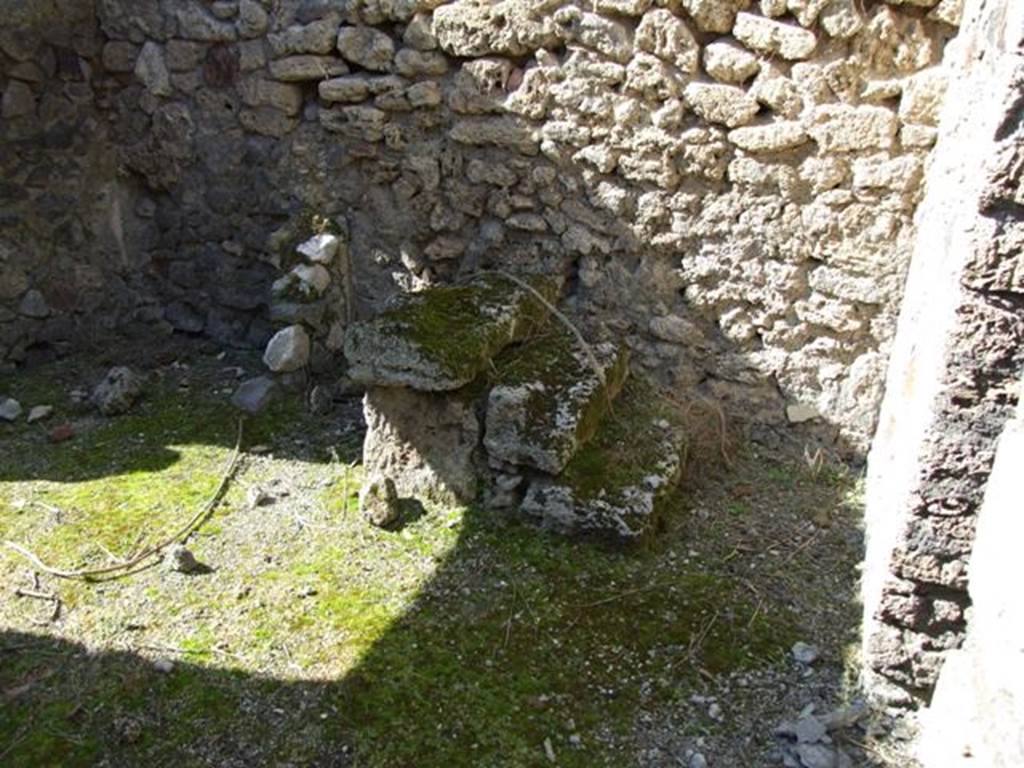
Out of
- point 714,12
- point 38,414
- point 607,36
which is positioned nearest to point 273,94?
point 607,36

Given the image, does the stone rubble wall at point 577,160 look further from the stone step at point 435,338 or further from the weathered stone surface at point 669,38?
the stone step at point 435,338

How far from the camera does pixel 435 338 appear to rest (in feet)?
11.1

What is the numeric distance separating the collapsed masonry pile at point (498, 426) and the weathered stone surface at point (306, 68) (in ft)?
4.12

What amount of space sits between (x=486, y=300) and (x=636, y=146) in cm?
84

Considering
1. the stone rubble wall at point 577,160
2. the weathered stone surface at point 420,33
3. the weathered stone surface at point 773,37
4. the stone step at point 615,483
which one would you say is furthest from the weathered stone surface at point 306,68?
the stone step at point 615,483

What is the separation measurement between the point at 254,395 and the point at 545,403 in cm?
152

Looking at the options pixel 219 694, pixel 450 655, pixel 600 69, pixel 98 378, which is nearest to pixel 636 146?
pixel 600 69

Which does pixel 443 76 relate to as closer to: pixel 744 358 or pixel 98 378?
pixel 744 358

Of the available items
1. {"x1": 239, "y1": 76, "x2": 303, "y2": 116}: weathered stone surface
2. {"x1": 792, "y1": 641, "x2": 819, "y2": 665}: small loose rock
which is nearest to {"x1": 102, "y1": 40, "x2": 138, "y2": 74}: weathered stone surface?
{"x1": 239, "y1": 76, "x2": 303, "y2": 116}: weathered stone surface

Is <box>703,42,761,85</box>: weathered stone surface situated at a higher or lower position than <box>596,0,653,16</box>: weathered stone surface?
lower

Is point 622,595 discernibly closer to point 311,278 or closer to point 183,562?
point 183,562

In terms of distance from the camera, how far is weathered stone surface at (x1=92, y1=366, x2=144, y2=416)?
4.18 m

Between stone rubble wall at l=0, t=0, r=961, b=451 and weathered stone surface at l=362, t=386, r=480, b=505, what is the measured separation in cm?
94

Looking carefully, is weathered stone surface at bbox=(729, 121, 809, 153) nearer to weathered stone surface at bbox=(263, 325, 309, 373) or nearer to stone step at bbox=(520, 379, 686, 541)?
stone step at bbox=(520, 379, 686, 541)
